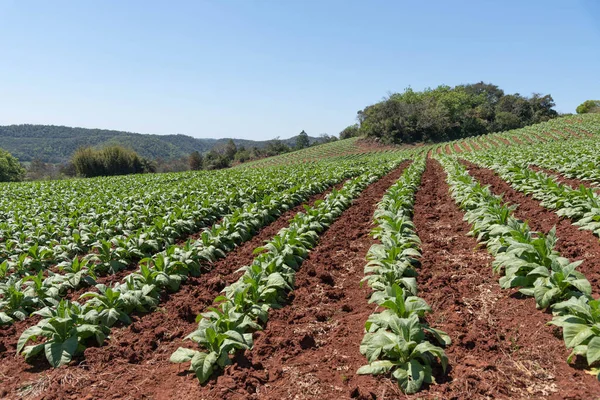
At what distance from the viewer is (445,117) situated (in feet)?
236

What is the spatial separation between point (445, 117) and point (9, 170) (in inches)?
3436

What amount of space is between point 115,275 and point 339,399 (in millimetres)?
5407

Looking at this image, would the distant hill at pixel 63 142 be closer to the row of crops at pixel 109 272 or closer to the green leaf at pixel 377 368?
the row of crops at pixel 109 272

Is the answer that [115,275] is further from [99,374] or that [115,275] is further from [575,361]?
[575,361]

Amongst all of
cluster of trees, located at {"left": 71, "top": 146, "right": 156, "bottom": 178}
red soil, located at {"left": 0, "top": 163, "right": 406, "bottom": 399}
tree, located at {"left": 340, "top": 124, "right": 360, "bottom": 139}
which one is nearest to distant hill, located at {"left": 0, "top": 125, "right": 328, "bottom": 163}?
tree, located at {"left": 340, "top": 124, "right": 360, "bottom": 139}

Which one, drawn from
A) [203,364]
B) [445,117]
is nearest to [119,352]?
[203,364]

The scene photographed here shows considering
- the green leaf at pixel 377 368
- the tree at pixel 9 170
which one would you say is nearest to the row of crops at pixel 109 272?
the green leaf at pixel 377 368

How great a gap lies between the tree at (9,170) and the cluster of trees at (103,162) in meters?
11.8

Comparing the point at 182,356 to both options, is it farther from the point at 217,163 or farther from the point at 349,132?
the point at 349,132

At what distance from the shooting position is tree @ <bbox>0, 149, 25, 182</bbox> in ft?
214

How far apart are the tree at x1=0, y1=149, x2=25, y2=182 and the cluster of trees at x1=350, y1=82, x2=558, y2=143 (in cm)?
7073

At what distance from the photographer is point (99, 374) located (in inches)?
147

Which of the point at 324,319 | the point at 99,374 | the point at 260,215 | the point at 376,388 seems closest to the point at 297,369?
the point at 376,388

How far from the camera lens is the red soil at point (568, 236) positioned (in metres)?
4.99
